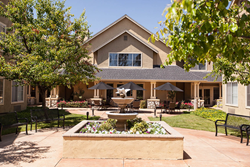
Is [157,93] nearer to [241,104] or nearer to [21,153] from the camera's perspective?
[241,104]

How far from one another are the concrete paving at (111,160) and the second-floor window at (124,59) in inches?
655

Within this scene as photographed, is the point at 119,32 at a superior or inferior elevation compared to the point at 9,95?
superior

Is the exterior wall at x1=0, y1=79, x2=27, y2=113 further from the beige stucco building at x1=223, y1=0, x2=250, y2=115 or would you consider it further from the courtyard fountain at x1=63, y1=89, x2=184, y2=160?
the beige stucco building at x1=223, y1=0, x2=250, y2=115

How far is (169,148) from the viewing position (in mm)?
5883

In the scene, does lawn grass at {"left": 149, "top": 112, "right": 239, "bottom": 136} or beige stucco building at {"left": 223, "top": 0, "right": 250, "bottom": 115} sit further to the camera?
beige stucco building at {"left": 223, "top": 0, "right": 250, "bottom": 115}

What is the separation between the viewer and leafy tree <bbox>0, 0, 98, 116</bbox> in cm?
1002

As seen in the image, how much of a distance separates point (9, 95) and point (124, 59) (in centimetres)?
1355

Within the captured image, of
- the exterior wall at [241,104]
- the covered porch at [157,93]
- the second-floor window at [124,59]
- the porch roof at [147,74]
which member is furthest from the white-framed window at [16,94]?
the exterior wall at [241,104]

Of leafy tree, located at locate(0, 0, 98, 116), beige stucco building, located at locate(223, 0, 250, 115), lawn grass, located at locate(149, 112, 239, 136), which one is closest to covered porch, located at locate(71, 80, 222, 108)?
beige stucco building, located at locate(223, 0, 250, 115)

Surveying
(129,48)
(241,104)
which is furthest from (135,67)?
(241,104)

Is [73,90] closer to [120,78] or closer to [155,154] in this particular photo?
[120,78]

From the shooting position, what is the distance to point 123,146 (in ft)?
19.4

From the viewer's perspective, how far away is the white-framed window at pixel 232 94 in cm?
1468

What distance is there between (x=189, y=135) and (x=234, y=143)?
1.96m
